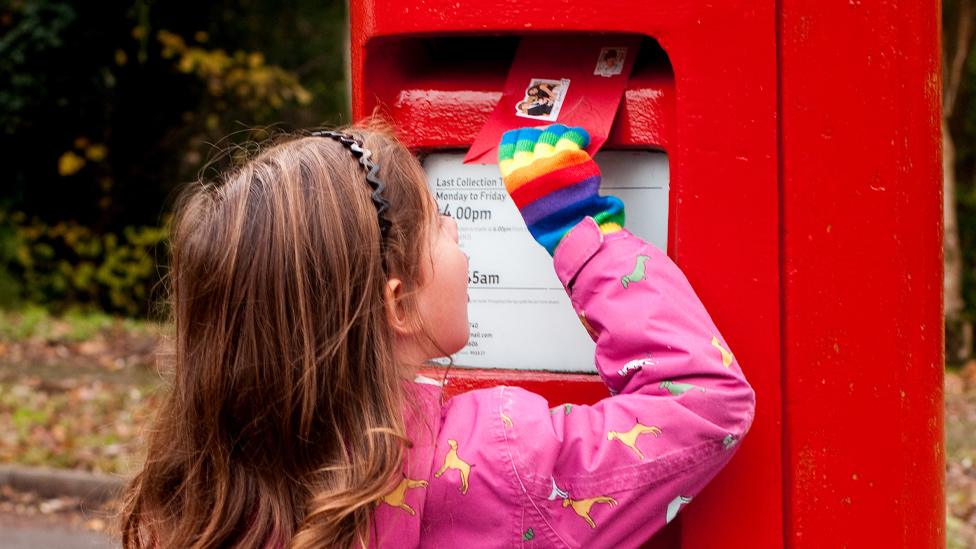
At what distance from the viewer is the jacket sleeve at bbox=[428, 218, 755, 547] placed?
114 cm

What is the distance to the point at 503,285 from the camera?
1.50 meters

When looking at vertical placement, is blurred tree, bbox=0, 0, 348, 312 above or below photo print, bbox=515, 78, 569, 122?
above

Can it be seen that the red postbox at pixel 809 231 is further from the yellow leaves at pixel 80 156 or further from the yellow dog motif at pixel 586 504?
the yellow leaves at pixel 80 156

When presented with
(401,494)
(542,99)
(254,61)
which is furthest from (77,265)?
(401,494)

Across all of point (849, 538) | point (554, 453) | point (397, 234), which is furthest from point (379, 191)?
point (849, 538)

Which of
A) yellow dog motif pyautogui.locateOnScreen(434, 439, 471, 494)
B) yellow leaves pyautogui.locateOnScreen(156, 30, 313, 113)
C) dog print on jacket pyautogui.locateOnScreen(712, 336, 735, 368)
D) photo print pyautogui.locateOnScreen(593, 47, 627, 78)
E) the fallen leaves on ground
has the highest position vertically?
yellow leaves pyautogui.locateOnScreen(156, 30, 313, 113)

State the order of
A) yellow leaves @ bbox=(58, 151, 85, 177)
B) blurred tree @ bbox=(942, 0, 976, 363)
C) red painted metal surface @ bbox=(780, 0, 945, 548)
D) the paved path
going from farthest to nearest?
yellow leaves @ bbox=(58, 151, 85, 177), blurred tree @ bbox=(942, 0, 976, 363), the paved path, red painted metal surface @ bbox=(780, 0, 945, 548)

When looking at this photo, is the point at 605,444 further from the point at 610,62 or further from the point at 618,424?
the point at 610,62

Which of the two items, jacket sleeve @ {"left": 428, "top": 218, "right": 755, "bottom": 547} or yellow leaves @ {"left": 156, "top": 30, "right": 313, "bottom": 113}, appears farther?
yellow leaves @ {"left": 156, "top": 30, "right": 313, "bottom": 113}

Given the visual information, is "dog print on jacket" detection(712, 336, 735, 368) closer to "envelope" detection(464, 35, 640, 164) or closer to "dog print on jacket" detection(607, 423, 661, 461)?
"dog print on jacket" detection(607, 423, 661, 461)

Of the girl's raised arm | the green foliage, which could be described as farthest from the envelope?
the green foliage

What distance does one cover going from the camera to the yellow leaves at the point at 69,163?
33.0ft

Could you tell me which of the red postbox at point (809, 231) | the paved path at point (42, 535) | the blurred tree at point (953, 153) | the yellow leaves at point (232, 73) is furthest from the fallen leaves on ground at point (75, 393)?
the blurred tree at point (953, 153)

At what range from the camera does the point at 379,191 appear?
1.26m
